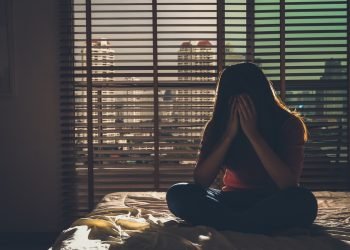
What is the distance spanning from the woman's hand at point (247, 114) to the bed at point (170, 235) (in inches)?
18.1

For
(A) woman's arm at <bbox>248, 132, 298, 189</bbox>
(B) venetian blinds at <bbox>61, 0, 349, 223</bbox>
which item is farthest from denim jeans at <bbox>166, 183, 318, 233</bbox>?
(B) venetian blinds at <bbox>61, 0, 349, 223</bbox>

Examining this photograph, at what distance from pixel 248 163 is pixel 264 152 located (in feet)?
0.43

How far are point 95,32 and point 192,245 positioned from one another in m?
2.28

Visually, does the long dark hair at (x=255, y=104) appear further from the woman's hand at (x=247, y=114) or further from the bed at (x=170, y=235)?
the bed at (x=170, y=235)

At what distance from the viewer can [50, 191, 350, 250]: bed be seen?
1.51 metres

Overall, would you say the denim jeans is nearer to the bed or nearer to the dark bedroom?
the bed

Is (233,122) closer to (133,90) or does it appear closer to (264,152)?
(264,152)

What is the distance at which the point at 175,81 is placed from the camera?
3473 millimetres

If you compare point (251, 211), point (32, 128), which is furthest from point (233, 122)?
point (32, 128)

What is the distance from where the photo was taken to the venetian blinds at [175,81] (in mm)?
3410

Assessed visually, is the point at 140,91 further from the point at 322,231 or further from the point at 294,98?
the point at 322,231

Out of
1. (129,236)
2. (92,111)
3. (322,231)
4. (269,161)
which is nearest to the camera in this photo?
(129,236)

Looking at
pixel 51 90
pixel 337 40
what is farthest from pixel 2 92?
pixel 337 40

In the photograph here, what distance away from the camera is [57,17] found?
11.2ft
